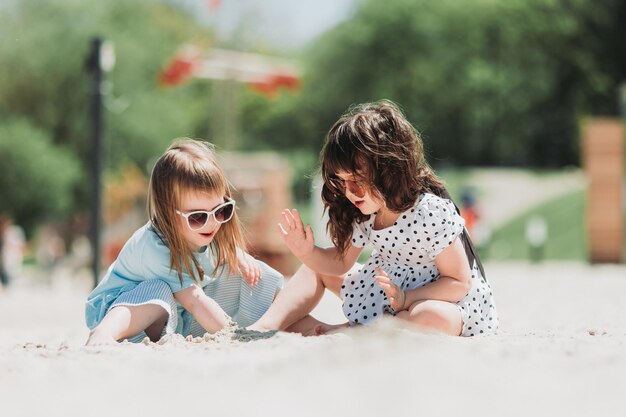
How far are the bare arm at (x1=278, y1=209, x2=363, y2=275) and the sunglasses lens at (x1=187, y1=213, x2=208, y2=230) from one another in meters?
0.32

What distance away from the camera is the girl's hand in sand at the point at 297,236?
3.82 m

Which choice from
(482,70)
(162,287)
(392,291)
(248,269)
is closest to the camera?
(392,291)

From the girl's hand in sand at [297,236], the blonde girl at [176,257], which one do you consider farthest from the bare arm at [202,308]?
the girl's hand in sand at [297,236]

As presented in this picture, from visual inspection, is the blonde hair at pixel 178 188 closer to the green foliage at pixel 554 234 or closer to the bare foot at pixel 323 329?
the bare foot at pixel 323 329

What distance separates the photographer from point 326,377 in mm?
2447

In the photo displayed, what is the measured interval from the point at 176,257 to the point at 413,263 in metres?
1.01

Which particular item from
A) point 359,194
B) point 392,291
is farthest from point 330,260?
point 392,291

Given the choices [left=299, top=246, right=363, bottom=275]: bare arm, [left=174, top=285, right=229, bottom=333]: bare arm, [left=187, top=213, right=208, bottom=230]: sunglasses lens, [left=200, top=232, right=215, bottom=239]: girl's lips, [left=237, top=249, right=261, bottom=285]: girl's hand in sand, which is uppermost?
[left=187, top=213, right=208, bottom=230]: sunglasses lens

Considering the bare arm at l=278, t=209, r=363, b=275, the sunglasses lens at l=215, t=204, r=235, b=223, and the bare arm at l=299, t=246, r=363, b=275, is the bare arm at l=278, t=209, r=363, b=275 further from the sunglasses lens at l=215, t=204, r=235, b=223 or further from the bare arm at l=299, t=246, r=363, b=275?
the sunglasses lens at l=215, t=204, r=235, b=223

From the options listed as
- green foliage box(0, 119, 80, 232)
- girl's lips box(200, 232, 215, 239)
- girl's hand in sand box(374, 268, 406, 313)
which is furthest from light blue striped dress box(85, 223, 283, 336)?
green foliage box(0, 119, 80, 232)

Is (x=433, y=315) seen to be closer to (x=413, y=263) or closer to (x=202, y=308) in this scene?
(x=413, y=263)

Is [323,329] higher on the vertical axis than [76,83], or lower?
higher

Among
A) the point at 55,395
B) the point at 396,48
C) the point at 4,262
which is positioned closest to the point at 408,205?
the point at 55,395

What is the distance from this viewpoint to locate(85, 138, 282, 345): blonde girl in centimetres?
372
